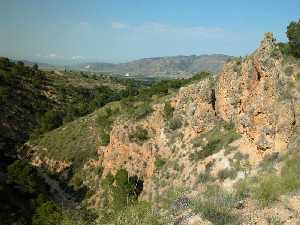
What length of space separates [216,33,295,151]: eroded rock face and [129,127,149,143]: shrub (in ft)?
47.3

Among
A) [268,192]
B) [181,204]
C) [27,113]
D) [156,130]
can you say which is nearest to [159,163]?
[156,130]

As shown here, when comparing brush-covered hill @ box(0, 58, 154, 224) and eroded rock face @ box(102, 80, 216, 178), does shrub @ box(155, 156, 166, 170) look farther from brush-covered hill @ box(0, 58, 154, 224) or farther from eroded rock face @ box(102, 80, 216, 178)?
brush-covered hill @ box(0, 58, 154, 224)

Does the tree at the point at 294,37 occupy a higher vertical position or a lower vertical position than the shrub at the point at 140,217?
higher

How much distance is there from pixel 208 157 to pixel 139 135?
18.2m

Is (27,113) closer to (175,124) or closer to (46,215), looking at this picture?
(175,124)

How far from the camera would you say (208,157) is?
38.7 m

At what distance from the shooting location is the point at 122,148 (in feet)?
186

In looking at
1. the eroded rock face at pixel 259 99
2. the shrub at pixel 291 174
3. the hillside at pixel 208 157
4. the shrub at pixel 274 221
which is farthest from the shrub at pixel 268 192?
the eroded rock face at pixel 259 99

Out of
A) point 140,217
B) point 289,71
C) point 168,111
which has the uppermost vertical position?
point 289,71

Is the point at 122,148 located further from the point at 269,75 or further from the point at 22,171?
the point at 269,75

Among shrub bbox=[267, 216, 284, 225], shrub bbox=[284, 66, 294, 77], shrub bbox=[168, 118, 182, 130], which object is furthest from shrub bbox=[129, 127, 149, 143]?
shrub bbox=[267, 216, 284, 225]

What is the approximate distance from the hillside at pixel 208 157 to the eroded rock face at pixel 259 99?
9cm

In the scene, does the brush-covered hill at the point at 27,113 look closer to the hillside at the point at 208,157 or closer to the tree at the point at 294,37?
the hillside at the point at 208,157

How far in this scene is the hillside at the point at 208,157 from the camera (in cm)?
1448
